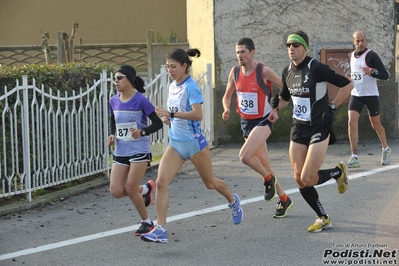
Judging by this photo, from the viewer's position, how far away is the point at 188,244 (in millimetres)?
7355

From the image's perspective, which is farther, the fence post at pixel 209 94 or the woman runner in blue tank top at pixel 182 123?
the fence post at pixel 209 94

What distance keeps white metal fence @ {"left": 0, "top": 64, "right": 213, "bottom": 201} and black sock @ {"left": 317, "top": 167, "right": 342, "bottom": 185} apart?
3.49m

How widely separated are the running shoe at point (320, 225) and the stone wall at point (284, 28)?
21.4 feet

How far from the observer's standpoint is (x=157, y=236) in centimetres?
714

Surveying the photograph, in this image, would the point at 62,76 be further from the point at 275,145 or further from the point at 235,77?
the point at 275,145

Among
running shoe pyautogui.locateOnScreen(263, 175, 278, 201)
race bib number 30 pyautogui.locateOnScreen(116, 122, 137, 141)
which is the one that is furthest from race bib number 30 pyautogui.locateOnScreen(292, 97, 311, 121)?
race bib number 30 pyautogui.locateOnScreen(116, 122, 137, 141)

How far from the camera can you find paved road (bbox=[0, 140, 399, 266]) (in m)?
6.87

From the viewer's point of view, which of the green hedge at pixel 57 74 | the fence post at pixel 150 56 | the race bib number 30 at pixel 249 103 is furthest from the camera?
the fence post at pixel 150 56

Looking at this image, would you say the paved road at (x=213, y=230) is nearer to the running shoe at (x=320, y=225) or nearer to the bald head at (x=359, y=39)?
the running shoe at (x=320, y=225)

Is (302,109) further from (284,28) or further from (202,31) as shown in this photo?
(202,31)

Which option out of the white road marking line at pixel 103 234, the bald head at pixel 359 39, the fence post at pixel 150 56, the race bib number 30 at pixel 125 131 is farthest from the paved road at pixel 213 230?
the fence post at pixel 150 56

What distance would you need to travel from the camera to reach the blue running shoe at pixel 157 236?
7.14 meters

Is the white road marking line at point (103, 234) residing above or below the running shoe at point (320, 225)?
below

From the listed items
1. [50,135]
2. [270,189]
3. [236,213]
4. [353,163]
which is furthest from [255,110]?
[353,163]
